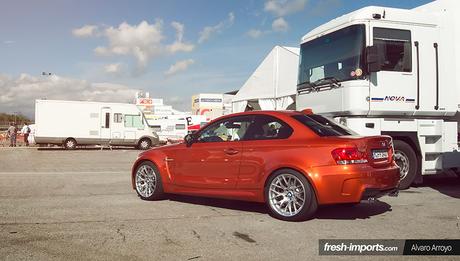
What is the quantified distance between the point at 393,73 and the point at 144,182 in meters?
5.09

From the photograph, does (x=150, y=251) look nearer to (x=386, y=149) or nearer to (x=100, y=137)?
(x=386, y=149)

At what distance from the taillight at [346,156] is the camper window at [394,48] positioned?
3.33 meters

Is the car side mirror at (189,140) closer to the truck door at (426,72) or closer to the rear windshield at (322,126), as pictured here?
the rear windshield at (322,126)

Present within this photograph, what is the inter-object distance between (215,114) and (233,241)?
116ft

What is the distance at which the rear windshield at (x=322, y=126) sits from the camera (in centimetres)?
612

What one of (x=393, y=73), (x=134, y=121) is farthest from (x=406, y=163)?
(x=134, y=121)

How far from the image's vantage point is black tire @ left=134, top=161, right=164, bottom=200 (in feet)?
24.5

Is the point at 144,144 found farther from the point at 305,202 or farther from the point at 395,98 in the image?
the point at 305,202

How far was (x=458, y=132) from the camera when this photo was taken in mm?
9141

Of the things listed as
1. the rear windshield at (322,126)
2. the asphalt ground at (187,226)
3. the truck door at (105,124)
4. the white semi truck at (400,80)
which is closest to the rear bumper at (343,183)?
the asphalt ground at (187,226)

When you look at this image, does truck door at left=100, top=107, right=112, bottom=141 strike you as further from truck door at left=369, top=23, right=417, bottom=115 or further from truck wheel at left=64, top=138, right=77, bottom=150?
truck door at left=369, top=23, right=417, bottom=115

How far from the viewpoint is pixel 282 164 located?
595 cm

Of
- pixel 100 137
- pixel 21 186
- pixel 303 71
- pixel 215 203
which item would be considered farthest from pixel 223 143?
pixel 100 137

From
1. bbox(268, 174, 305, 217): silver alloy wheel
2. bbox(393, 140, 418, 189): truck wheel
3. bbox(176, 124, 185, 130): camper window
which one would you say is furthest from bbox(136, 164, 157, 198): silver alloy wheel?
bbox(176, 124, 185, 130): camper window
